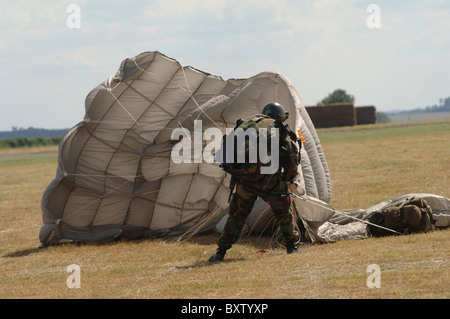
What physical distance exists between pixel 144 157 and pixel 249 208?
4.15 m

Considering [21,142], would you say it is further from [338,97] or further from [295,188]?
[295,188]

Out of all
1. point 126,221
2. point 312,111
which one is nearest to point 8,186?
point 126,221

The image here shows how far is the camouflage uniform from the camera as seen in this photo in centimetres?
920

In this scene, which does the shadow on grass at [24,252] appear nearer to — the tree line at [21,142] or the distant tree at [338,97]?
the tree line at [21,142]

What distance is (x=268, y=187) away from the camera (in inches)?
362

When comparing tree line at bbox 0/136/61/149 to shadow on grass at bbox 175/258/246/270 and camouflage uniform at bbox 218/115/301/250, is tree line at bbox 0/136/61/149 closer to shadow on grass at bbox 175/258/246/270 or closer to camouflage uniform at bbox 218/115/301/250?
shadow on grass at bbox 175/258/246/270

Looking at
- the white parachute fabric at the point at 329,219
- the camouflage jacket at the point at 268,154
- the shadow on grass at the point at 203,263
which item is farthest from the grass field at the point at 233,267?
the camouflage jacket at the point at 268,154

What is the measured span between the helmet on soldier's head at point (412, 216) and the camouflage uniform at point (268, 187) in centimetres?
194

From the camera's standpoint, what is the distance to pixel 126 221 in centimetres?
1290

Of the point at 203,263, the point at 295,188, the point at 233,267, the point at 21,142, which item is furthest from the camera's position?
the point at 21,142

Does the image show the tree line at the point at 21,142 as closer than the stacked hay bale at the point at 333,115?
No

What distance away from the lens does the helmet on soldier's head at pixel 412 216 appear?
10.2 meters

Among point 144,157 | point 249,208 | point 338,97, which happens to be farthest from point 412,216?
point 338,97

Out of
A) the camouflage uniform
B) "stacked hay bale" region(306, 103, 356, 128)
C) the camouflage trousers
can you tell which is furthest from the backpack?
"stacked hay bale" region(306, 103, 356, 128)
